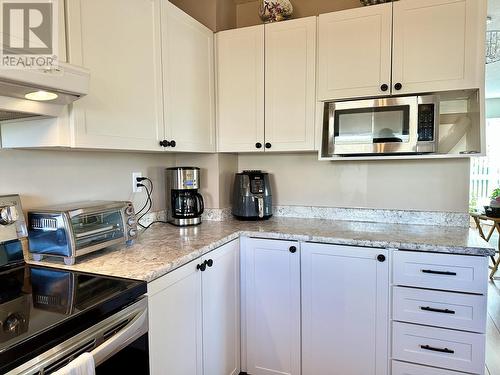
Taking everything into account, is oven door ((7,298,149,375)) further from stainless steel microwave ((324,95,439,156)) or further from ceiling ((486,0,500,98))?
ceiling ((486,0,500,98))

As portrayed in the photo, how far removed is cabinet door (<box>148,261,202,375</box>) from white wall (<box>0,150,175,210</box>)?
2.34 ft

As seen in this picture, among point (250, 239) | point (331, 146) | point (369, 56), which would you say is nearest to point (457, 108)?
point (369, 56)

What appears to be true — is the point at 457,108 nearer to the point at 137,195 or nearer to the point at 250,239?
the point at 250,239

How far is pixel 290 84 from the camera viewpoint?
85.0 inches

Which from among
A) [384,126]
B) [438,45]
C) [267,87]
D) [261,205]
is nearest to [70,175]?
[261,205]

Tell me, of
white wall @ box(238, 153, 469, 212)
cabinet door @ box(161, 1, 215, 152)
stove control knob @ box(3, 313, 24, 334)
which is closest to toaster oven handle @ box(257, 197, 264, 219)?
white wall @ box(238, 153, 469, 212)

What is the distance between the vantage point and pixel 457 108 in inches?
79.9

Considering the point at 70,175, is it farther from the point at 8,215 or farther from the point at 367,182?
the point at 367,182

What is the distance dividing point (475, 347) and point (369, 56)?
1.59 m

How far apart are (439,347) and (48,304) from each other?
1.69 metres

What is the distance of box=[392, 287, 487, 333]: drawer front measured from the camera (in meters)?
1.57

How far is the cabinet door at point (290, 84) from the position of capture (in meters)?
2.11

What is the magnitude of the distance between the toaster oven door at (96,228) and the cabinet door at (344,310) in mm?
972

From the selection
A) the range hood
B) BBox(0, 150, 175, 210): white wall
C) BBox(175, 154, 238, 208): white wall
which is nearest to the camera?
the range hood
